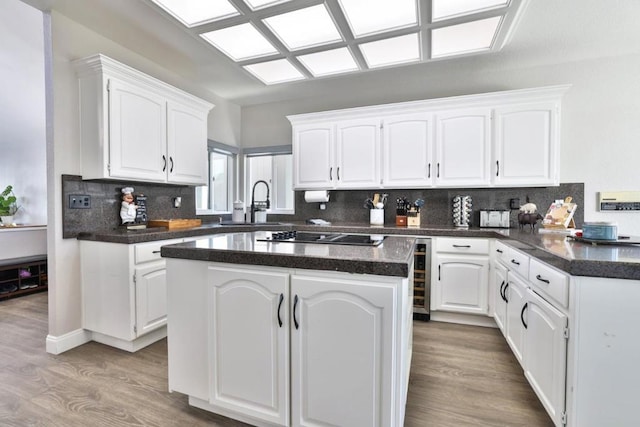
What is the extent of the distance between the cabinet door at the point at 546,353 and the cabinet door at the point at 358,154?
1.96 m

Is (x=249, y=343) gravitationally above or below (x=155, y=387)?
above

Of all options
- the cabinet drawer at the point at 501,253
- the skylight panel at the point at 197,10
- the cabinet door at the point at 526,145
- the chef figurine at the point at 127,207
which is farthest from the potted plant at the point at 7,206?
the cabinet door at the point at 526,145

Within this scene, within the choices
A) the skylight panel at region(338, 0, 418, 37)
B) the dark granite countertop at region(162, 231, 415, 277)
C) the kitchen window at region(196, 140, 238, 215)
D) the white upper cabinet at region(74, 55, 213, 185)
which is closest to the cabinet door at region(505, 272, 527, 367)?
the dark granite countertop at region(162, 231, 415, 277)

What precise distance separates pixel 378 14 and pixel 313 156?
5.72 feet

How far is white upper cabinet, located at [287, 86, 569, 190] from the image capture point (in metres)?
2.81

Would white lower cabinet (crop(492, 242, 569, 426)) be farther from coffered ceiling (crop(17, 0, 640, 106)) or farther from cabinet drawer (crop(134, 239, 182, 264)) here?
cabinet drawer (crop(134, 239, 182, 264))

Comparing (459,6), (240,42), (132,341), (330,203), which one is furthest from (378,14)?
(132,341)

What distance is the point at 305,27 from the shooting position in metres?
2.28

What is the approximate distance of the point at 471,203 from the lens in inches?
129

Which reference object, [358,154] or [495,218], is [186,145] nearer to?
Result: [358,154]

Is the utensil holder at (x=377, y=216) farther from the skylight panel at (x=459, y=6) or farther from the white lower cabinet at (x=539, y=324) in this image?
the skylight panel at (x=459, y=6)

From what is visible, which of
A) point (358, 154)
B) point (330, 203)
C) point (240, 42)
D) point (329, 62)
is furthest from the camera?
point (330, 203)

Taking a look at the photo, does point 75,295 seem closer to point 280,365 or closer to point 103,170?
point 103,170

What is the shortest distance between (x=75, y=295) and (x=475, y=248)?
3435mm
